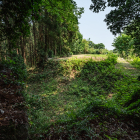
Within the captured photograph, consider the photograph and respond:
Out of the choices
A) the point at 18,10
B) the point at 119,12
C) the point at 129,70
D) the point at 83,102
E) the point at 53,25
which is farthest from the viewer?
Answer: the point at 53,25

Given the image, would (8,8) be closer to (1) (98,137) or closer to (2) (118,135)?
(1) (98,137)

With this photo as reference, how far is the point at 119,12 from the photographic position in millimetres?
3889

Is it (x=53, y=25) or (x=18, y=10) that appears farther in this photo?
(x=53, y=25)

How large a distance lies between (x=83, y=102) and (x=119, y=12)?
511cm

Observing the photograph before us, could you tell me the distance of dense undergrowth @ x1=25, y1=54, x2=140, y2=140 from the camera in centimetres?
245

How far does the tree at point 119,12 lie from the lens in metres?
3.66

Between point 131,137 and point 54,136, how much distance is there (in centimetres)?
178

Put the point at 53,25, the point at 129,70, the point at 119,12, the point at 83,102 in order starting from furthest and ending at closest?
1. the point at 53,25
2. the point at 129,70
3. the point at 83,102
4. the point at 119,12

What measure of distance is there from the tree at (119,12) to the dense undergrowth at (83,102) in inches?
118

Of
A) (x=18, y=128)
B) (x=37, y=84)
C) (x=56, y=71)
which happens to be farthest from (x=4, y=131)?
(x=56, y=71)

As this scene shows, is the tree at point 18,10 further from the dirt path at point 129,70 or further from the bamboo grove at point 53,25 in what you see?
the dirt path at point 129,70

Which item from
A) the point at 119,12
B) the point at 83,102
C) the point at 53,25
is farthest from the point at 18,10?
the point at 53,25

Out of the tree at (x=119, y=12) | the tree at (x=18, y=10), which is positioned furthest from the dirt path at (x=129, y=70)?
the tree at (x=18, y=10)

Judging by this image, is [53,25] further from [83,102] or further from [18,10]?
[18,10]
